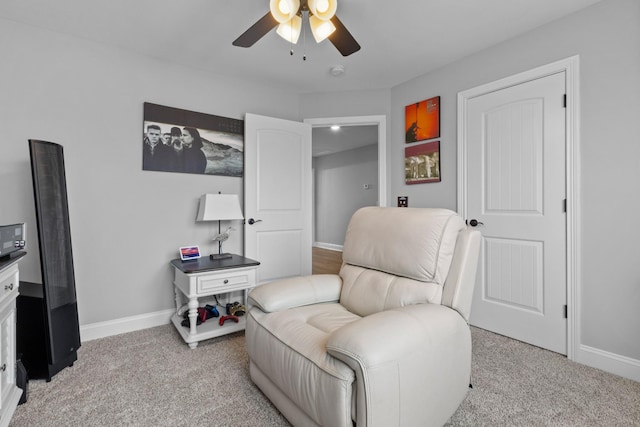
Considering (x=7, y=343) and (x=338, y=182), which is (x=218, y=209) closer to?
(x=7, y=343)

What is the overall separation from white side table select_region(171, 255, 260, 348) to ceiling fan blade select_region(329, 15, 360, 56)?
170 centimetres

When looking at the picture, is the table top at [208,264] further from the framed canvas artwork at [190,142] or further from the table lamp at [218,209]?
the framed canvas artwork at [190,142]

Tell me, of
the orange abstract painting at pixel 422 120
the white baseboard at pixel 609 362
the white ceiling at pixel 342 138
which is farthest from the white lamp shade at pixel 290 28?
the white ceiling at pixel 342 138

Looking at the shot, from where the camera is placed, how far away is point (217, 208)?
2627 millimetres

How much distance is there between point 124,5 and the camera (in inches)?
80.2

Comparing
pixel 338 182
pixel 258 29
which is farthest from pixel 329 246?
pixel 258 29

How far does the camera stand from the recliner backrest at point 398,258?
5.03 feet

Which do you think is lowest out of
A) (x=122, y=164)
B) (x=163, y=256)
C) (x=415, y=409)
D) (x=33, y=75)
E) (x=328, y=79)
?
(x=415, y=409)

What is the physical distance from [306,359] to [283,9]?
1777mm

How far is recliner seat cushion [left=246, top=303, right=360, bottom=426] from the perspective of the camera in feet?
3.54

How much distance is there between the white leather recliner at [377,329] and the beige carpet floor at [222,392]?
0.68ft

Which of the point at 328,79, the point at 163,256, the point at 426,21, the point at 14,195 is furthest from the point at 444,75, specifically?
the point at 14,195

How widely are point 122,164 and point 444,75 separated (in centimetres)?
297

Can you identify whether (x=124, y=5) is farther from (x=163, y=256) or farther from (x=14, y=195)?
(x=163, y=256)
